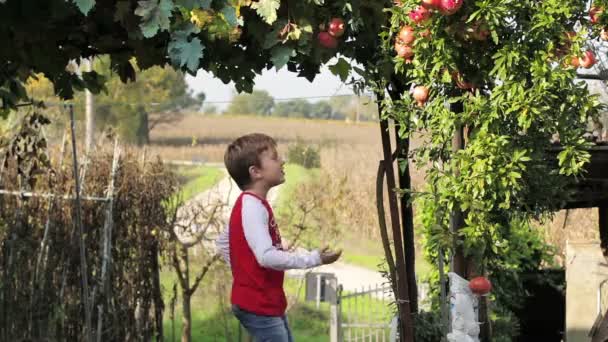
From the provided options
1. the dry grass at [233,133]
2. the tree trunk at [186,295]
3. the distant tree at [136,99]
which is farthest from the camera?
the distant tree at [136,99]

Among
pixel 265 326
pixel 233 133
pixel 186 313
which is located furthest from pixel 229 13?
pixel 233 133

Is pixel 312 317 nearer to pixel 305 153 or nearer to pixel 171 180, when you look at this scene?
pixel 305 153

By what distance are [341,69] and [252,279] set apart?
836 millimetres

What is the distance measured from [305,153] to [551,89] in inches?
517

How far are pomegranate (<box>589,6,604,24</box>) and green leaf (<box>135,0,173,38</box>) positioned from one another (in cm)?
136

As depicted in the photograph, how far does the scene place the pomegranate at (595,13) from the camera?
3.38 meters

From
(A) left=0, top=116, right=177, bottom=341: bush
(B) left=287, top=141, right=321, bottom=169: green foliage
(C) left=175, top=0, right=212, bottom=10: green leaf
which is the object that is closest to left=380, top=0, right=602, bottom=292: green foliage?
(C) left=175, top=0, right=212, bottom=10: green leaf

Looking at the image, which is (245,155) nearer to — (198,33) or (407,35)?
(198,33)

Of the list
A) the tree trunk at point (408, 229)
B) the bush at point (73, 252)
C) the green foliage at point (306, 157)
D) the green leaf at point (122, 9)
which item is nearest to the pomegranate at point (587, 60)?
the tree trunk at point (408, 229)

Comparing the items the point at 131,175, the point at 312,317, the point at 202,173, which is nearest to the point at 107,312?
the point at 131,175

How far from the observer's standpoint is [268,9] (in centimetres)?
349

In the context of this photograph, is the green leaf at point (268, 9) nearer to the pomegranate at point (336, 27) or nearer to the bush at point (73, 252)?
the pomegranate at point (336, 27)

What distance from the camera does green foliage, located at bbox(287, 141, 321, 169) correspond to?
17109 mm

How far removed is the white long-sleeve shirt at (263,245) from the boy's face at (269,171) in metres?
0.09
